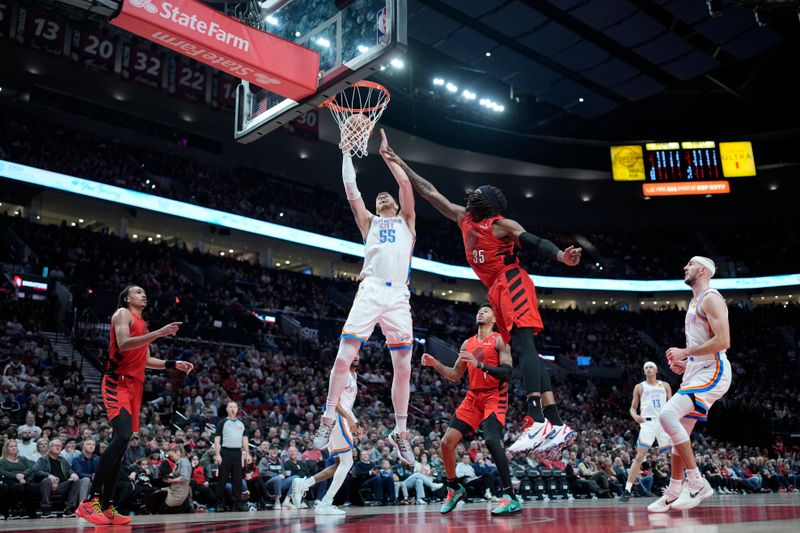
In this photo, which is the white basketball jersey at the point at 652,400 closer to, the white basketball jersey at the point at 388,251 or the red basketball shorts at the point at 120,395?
the white basketball jersey at the point at 388,251

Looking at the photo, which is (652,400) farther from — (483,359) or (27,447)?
(27,447)

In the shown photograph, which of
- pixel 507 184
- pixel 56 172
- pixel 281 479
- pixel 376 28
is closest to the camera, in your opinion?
pixel 376 28

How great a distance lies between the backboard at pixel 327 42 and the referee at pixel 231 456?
4.94m

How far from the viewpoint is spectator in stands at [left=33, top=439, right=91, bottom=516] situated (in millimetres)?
10070

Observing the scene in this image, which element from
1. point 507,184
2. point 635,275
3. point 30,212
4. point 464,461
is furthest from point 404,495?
point 635,275

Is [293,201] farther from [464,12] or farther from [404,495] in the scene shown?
[404,495]

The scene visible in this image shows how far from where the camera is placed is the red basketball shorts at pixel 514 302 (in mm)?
5715

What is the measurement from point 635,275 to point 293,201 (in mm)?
20310

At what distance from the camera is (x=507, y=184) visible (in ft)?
125

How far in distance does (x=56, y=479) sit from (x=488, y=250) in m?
8.16

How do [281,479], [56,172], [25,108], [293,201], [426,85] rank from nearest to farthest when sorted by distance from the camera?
1. [281,479]
2. [56,172]
3. [25,108]
4. [426,85]
5. [293,201]

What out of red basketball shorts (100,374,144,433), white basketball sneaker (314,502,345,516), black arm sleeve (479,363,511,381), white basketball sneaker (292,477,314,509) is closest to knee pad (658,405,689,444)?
black arm sleeve (479,363,511,381)

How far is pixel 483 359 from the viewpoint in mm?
7324

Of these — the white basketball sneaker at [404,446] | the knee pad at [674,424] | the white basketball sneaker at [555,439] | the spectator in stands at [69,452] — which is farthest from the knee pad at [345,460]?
the spectator in stands at [69,452]
